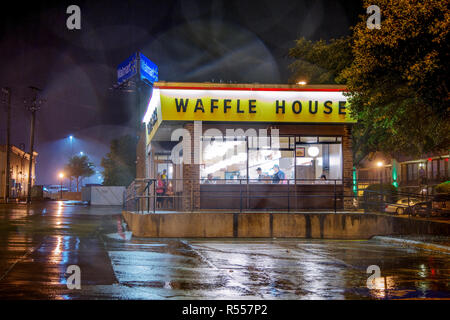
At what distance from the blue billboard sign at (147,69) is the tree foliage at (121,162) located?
58.4ft

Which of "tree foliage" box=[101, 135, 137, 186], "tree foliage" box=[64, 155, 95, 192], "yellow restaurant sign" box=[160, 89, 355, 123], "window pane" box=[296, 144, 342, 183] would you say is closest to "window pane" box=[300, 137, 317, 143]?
"window pane" box=[296, 144, 342, 183]

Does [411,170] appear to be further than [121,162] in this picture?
No

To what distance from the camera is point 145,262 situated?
34.3 ft

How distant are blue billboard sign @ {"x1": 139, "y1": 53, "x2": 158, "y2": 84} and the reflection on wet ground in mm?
35703

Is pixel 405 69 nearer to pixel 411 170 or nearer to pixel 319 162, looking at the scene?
pixel 319 162

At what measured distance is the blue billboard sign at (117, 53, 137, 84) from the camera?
162ft

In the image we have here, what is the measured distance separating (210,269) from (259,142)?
10.8 m

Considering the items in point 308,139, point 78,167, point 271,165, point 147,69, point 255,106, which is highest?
point 147,69

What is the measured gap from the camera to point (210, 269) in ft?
32.3

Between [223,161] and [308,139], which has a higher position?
[308,139]

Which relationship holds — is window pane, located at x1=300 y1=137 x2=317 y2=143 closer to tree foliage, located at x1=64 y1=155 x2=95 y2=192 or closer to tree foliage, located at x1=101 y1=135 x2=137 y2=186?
tree foliage, located at x1=101 y1=135 x2=137 y2=186

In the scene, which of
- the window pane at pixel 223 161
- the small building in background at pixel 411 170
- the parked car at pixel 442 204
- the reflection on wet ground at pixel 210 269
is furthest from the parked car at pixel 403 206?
the small building in background at pixel 411 170

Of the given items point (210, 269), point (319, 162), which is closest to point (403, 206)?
point (319, 162)

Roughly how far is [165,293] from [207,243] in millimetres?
7727
